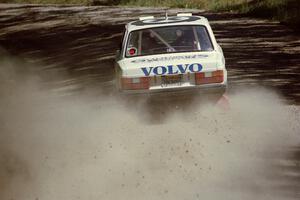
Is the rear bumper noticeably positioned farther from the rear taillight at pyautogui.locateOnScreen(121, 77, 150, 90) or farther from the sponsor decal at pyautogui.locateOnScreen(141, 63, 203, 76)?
the sponsor decal at pyautogui.locateOnScreen(141, 63, 203, 76)

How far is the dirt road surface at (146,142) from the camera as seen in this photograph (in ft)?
20.2

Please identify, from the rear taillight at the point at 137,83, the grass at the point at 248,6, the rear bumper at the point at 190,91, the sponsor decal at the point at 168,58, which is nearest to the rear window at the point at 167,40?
the sponsor decal at the point at 168,58

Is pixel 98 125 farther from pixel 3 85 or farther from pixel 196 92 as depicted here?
pixel 3 85

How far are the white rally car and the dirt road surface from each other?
684 mm

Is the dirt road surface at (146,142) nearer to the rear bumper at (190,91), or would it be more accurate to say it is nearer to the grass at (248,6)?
the rear bumper at (190,91)

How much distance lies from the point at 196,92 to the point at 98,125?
6.48 feet

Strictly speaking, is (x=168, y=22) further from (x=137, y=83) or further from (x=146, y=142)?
(x=146, y=142)

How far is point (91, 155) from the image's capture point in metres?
7.50

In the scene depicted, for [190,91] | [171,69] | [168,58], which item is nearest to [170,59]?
[168,58]

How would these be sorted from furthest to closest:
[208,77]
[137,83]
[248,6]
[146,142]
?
[248,6] < [137,83] < [208,77] < [146,142]

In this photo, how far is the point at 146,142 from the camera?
7820 mm

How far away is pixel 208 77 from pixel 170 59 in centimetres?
71

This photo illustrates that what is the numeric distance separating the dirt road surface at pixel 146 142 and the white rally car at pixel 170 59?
684 millimetres

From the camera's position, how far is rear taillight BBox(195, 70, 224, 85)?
812 centimetres
